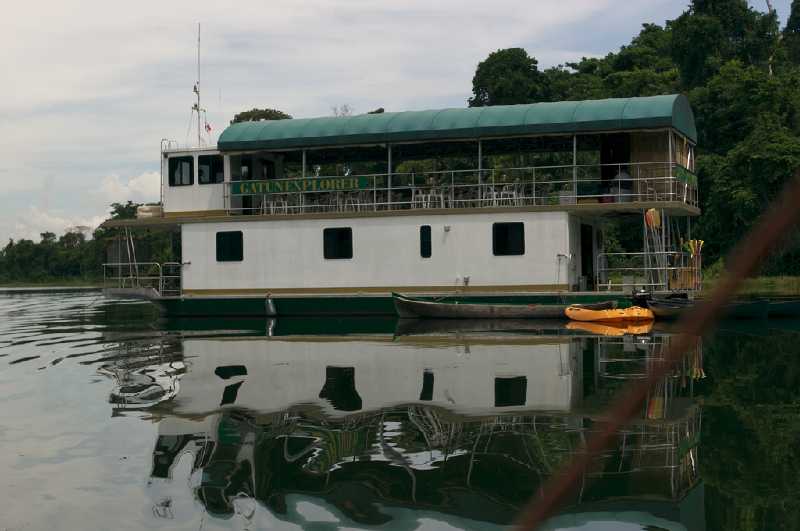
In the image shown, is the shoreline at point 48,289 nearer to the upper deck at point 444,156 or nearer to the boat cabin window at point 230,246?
the upper deck at point 444,156

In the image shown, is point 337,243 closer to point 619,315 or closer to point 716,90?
point 619,315

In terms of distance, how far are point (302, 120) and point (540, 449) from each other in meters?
17.6

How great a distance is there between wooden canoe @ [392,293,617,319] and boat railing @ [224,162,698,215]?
2.58m

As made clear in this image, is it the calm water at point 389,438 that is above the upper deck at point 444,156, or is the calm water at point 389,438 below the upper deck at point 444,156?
below

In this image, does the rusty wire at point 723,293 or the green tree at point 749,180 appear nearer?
the rusty wire at point 723,293

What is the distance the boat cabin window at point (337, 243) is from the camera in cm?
2230

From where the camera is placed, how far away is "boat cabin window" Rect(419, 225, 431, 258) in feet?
70.9

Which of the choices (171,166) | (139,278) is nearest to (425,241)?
(171,166)

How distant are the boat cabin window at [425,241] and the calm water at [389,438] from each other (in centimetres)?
712

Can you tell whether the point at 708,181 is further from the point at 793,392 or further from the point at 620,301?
the point at 793,392

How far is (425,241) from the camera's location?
853 inches

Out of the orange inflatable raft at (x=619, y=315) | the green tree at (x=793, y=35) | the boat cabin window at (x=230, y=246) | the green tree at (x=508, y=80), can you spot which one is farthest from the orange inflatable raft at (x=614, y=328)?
the green tree at (x=793, y=35)

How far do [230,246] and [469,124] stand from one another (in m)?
6.77

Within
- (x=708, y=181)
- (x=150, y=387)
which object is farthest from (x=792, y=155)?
(x=150, y=387)
